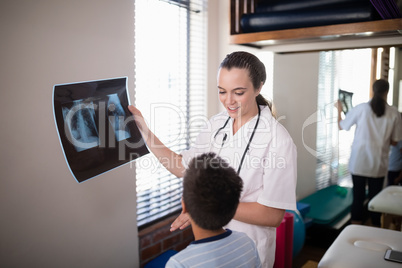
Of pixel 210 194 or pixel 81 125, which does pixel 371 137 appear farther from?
pixel 81 125

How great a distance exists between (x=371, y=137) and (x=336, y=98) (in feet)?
0.98

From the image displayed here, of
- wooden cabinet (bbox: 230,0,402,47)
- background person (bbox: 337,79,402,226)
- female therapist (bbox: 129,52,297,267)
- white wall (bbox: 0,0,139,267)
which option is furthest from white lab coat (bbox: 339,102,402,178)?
white wall (bbox: 0,0,139,267)

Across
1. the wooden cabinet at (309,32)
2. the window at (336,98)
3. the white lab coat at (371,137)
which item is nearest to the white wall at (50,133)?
the wooden cabinet at (309,32)

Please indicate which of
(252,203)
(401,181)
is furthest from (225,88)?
(401,181)

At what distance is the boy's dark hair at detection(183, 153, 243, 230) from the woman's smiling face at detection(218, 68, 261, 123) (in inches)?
17.4

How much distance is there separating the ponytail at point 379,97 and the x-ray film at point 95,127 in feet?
4.02

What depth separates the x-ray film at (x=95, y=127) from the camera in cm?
135

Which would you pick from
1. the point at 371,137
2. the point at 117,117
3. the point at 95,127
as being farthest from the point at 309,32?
the point at 95,127

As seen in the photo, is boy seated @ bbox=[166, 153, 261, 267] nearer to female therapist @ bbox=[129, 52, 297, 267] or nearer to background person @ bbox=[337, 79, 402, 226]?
female therapist @ bbox=[129, 52, 297, 267]

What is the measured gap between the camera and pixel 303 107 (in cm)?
219

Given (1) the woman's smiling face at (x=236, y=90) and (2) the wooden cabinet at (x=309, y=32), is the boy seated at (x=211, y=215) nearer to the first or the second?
(1) the woman's smiling face at (x=236, y=90)

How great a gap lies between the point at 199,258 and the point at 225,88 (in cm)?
69

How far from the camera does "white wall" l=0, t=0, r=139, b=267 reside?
1.43 meters

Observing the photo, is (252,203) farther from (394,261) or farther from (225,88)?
(394,261)
